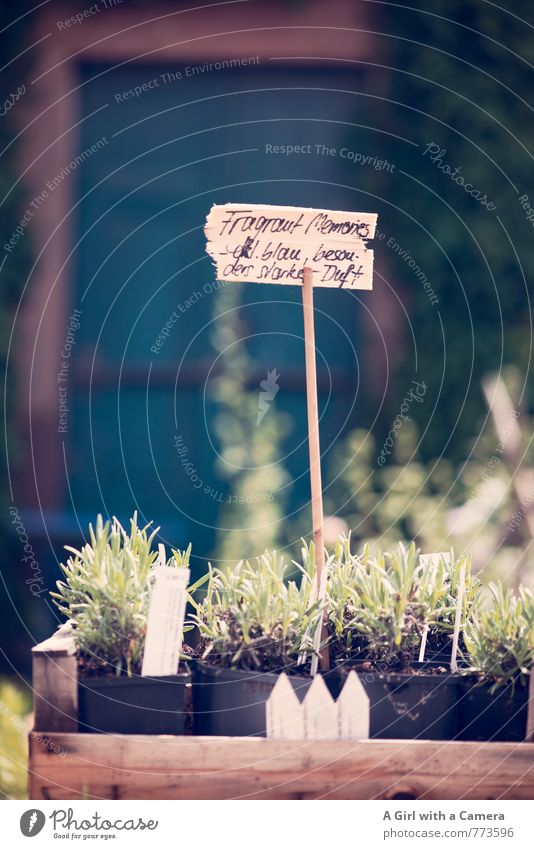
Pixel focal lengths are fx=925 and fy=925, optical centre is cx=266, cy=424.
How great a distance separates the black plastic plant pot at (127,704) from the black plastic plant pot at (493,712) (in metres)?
0.38

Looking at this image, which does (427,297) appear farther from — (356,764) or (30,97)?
(356,764)

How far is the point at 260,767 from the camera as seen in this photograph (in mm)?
1157

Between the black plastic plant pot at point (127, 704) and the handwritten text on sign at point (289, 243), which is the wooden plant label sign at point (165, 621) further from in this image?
the handwritten text on sign at point (289, 243)

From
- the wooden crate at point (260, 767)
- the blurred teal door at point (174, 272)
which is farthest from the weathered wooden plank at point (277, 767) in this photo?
the blurred teal door at point (174, 272)

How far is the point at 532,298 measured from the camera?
3.30 m

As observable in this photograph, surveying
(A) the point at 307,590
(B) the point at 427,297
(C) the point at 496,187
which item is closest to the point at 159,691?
(A) the point at 307,590


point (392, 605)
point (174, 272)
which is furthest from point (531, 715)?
point (174, 272)

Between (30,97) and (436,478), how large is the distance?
201 centimetres

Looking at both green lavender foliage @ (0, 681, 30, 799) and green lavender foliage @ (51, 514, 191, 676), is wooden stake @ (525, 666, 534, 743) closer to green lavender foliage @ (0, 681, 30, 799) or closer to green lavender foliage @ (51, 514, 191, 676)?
green lavender foliage @ (51, 514, 191, 676)

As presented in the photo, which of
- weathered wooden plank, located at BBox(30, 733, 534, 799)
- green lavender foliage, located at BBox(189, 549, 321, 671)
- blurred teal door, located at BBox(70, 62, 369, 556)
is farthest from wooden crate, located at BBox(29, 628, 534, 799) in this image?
blurred teal door, located at BBox(70, 62, 369, 556)

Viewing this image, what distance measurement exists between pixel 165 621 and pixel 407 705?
1.10 feet

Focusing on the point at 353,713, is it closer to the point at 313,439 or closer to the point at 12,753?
the point at 313,439

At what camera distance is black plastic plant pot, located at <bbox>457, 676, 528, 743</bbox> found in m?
1.21

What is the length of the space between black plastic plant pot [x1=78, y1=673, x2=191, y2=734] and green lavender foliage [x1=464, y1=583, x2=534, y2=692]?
398 millimetres
